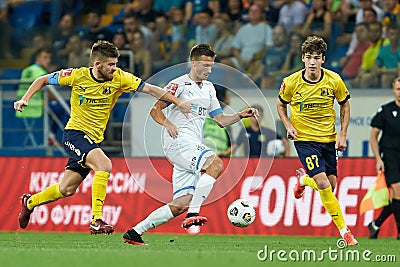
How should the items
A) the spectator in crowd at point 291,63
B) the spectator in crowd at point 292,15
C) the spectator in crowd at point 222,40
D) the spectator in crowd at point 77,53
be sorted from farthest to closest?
the spectator in crowd at point 77,53 < the spectator in crowd at point 292,15 < the spectator in crowd at point 222,40 < the spectator in crowd at point 291,63

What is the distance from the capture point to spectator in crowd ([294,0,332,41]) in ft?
59.0

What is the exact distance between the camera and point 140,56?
18625 mm

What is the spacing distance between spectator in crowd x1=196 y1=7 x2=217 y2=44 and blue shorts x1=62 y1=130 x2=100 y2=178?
703cm

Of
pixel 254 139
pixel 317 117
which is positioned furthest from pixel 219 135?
pixel 317 117

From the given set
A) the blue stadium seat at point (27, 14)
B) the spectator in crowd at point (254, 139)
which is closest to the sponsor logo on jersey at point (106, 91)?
the spectator in crowd at point (254, 139)

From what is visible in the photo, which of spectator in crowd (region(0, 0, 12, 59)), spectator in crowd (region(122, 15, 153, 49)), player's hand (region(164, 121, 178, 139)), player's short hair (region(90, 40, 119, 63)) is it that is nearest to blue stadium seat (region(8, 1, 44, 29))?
spectator in crowd (region(0, 0, 12, 59))

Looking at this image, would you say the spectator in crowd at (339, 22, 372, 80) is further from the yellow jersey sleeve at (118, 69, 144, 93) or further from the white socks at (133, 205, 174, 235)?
the white socks at (133, 205, 174, 235)

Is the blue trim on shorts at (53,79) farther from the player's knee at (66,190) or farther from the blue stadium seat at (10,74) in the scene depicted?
the blue stadium seat at (10,74)

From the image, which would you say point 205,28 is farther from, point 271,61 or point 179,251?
point 179,251

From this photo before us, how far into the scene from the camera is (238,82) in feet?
55.8

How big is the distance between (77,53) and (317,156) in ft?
27.1

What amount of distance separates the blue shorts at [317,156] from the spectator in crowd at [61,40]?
798 centimetres

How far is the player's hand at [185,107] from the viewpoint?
11303 mm

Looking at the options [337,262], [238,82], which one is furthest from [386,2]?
[337,262]
